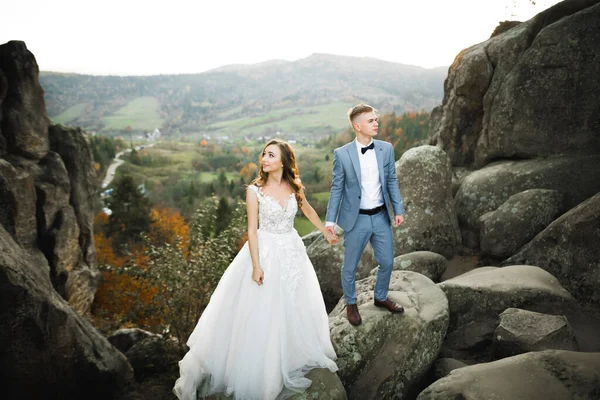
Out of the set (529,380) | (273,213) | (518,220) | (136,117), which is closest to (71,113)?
(136,117)

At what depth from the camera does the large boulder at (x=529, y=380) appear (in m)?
4.09

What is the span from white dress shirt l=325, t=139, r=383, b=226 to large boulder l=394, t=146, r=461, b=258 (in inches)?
208

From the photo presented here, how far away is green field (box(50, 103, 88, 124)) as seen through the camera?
499 feet

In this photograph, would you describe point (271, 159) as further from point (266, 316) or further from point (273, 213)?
point (266, 316)

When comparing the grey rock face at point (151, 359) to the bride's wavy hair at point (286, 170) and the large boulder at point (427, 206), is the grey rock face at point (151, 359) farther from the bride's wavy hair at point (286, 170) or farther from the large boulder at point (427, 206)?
the bride's wavy hair at point (286, 170)

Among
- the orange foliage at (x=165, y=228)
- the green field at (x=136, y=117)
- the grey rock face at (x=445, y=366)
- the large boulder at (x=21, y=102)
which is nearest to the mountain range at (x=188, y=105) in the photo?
the green field at (x=136, y=117)

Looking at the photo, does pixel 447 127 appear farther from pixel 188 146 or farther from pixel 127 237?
→ pixel 188 146

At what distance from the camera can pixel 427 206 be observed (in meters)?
10.6

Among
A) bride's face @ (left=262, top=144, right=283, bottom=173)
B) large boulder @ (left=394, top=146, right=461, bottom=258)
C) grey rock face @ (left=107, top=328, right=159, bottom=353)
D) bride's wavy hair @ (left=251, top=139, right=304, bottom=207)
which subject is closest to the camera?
bride's face @ (left=262, top=144, right=283, bottom=173)

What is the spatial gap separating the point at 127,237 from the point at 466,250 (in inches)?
1600

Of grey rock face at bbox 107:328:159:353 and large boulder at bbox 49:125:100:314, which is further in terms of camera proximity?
large boulder at bbox 49:125:100:314

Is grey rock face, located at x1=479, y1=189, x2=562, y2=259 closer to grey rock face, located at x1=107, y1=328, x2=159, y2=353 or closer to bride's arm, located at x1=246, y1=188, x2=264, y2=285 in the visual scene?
bride's arm, located at x1=246, y1=188, x2=264, y2=285

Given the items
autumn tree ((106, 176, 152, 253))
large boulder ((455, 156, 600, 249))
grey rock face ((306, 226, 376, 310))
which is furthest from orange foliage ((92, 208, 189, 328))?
large boulder ((455, 156, 600, 249))

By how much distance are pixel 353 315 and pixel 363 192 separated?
73.3 inches
